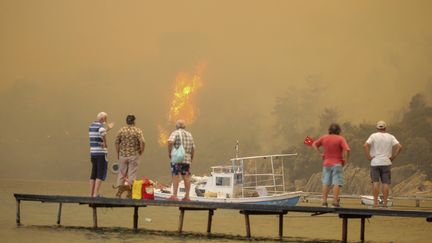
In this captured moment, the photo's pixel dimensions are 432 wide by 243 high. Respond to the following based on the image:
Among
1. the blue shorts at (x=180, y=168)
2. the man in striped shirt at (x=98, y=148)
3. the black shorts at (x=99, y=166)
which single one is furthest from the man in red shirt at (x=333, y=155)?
the black shorts at (x=99, y=166)

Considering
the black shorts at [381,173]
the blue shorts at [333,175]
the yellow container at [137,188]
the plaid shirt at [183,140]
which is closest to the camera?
the blue shorts at [333,175]

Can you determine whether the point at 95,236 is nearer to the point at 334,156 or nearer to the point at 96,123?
the point at 96,123

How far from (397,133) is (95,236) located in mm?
168532

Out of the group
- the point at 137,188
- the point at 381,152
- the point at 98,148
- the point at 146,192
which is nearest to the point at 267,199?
the point at 146,192

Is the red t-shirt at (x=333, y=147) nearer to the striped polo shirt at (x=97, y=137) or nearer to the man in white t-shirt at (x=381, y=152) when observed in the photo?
the man in white t-shirt at (x=381, y=152)

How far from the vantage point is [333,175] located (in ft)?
85.7

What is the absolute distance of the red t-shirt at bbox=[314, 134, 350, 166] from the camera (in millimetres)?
25906

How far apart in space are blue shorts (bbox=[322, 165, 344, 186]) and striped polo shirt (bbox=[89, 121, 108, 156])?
7154 mm

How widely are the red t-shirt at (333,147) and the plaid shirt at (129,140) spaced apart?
5.89m

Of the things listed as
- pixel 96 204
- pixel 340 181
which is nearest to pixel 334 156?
pixel 340 181

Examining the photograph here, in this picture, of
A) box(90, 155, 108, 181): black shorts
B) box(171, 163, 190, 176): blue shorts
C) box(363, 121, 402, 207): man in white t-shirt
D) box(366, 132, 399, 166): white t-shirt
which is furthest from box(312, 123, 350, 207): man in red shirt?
box(90, 155, 108, 181): black shorts

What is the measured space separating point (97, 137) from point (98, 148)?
46 centimetres

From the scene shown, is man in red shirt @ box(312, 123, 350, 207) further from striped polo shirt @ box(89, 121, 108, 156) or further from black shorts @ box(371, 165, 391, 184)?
striped polo shirt @ box(89, 121, 108, 156)

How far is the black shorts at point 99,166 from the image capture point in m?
28.1
